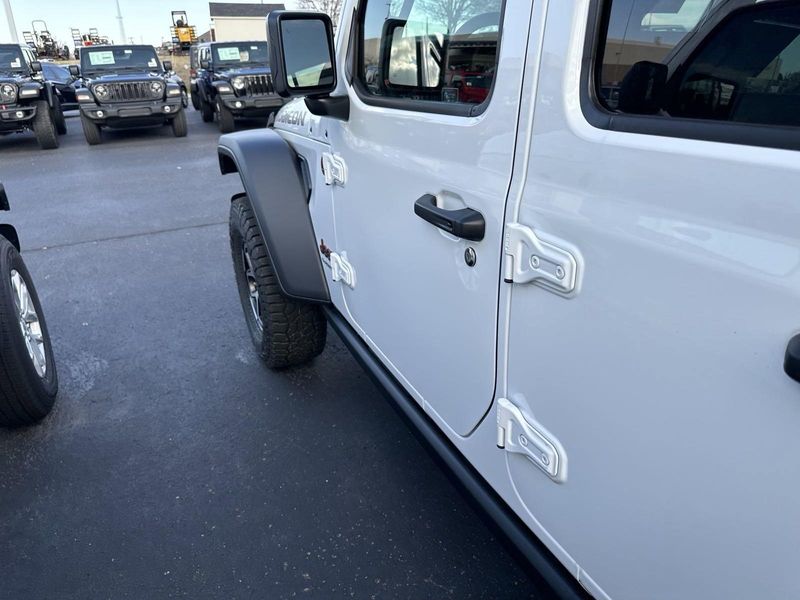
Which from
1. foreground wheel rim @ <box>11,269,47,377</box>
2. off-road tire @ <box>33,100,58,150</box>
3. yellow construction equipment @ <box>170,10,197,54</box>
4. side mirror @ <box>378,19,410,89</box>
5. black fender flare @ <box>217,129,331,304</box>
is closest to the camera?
side mirror @ <box>378,19,410,89</box>

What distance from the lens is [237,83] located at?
1153cm

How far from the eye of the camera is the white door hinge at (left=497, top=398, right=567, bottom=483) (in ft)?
3.92

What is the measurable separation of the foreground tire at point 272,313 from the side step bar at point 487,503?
839 millimetres

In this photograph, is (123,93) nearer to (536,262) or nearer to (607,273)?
(536,262)

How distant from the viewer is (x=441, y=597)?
1.90 metres

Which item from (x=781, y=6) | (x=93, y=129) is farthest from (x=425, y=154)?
(x=93, y=129)

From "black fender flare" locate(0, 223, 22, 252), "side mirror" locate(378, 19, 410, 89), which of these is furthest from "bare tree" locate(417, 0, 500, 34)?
"black fender flare" locate(0, 223, 22, 252)

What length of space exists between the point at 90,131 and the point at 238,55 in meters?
3.56

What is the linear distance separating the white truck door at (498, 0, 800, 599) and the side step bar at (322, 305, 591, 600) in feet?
0.29

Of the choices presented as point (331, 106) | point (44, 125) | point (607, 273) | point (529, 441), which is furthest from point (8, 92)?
point (607, 273)

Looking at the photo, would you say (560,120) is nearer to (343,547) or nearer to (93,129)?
(343,547)

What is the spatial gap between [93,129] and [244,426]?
10729mm

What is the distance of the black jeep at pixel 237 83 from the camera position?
37.9ft

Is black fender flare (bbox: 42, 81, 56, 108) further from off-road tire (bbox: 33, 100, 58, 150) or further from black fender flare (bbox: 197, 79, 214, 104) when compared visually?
black fender flare (bbox: 197, 79, 214, 104)
